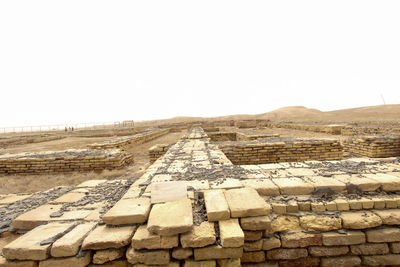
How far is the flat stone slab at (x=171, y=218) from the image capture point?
1.61 metres

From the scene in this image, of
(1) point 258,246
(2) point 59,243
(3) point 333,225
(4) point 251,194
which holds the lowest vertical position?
(1) point 258,246

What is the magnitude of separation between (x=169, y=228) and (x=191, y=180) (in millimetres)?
1195

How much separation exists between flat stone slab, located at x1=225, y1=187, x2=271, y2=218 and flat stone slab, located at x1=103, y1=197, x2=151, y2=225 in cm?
90

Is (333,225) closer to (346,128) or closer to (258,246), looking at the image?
(258,246)

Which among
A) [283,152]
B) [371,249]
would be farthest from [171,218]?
[283,152]

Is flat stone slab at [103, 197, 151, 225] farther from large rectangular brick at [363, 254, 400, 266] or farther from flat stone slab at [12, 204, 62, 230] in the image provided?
large rectangular brick at [363, 254, 400, 266]

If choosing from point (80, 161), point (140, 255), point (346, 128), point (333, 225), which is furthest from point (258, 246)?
point (346, 128)

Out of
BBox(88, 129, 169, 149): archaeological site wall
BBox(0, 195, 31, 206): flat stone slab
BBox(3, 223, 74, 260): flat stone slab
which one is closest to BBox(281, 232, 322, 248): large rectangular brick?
BBox(3, 223, 74, 260): flat stone slab

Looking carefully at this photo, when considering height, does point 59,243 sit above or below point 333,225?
above

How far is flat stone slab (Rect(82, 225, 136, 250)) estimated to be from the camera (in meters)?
1.62

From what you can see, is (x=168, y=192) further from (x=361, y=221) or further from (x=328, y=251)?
(x=361, y=221)

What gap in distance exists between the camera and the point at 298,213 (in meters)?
2.10

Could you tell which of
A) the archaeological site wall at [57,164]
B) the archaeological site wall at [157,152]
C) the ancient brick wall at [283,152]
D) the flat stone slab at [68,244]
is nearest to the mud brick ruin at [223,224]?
the flat stone slab at [68,244]

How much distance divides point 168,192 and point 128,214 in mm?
570
